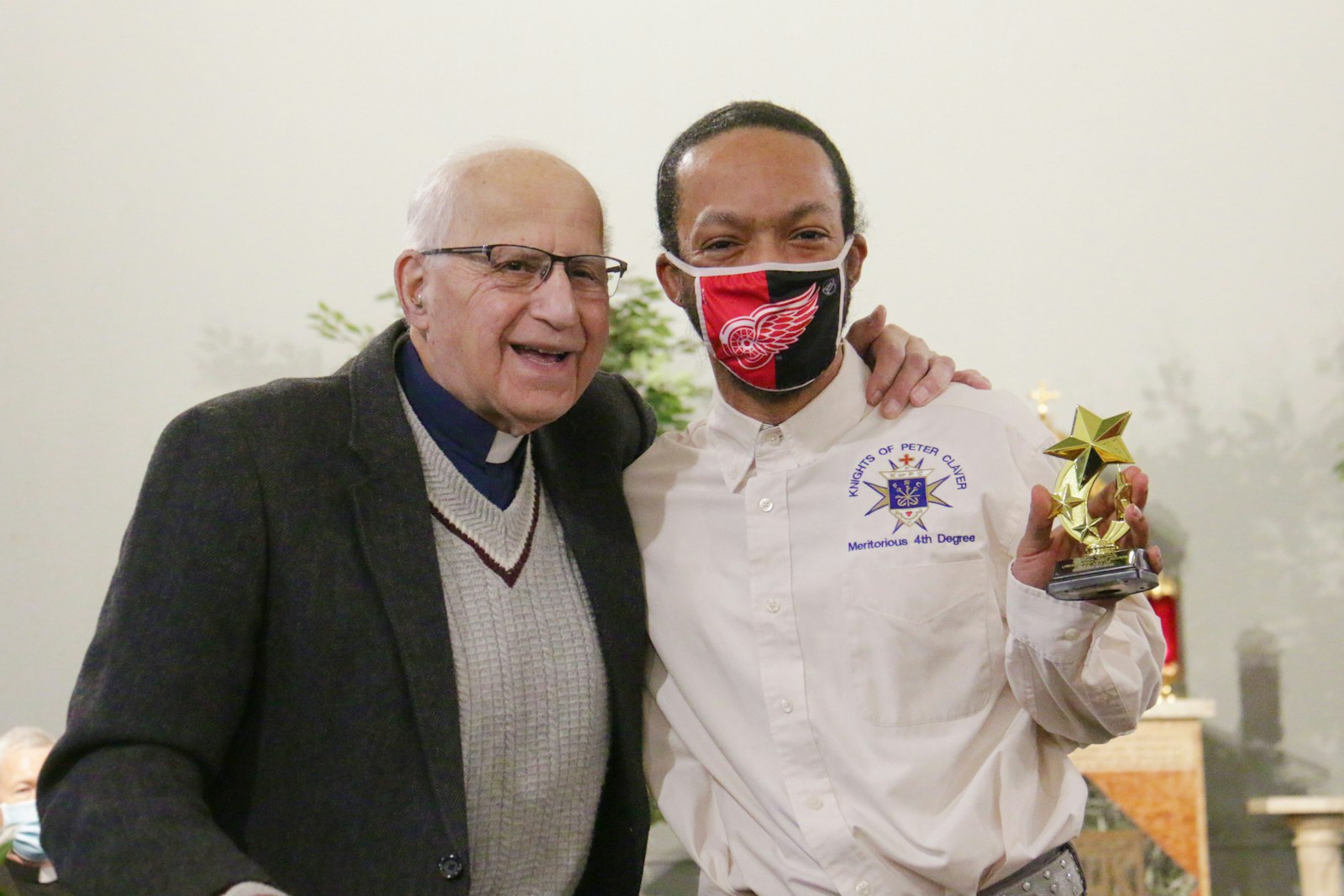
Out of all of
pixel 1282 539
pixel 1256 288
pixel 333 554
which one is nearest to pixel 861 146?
pixel 1256 288

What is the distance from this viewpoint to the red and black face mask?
1.94 m

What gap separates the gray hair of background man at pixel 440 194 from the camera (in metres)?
1.86

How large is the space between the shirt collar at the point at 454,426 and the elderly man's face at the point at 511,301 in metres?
0.02

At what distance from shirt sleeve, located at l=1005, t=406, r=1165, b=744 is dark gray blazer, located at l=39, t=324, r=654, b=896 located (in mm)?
733

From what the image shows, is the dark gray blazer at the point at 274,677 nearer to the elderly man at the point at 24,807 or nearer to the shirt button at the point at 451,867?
the shirt button at the point at 451,867

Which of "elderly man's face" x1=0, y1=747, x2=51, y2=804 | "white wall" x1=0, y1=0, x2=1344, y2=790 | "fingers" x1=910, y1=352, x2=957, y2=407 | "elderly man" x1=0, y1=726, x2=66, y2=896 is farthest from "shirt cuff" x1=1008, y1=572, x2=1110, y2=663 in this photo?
"white wall" x1=0, y1=0, x2=1344, y2=790

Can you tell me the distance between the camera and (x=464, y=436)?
189 centimetres

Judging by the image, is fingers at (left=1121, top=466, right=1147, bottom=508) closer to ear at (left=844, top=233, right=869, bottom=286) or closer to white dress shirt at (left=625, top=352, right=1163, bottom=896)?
white dress shirt at (left=625, top=352, right=1163, bottom=896)

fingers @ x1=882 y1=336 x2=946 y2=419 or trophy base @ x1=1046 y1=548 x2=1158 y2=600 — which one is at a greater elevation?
fingers @ x1=882 y1=336 x2=946 y2=419

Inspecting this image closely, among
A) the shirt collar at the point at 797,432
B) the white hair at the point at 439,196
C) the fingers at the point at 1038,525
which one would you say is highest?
the white hair at the point at 439,196

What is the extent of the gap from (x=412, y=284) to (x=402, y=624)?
51cm

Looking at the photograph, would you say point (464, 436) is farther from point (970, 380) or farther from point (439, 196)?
point (970, 380)

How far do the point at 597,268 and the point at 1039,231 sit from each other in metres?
3.43

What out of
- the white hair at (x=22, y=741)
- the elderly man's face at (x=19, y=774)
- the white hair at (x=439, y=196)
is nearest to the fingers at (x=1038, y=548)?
the white hair at (x=439, y=196)
